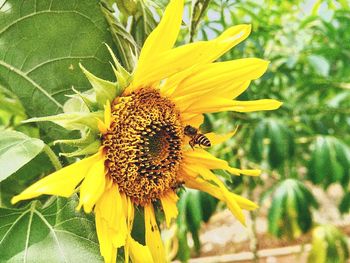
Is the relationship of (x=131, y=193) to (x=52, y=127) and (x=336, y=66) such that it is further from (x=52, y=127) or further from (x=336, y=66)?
(x=336, y=66)

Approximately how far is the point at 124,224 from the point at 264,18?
3.30ft

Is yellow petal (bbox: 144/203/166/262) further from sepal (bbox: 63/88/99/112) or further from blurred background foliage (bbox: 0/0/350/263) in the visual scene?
blurred background foliage (bbox: 0/0/350/263)

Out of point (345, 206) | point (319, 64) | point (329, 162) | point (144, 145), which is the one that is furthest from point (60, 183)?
point (345, 206)

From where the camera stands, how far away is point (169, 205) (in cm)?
57

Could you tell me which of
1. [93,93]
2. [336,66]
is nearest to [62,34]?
[93,93]

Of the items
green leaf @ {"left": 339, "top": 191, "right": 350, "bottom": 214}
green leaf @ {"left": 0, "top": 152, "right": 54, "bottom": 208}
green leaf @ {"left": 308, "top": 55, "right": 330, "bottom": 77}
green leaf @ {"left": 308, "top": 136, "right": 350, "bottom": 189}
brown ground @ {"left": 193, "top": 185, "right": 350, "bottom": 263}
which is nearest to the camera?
green leaf @ {"left": 0, "top": 152, "right": 54, "bottom": 208}

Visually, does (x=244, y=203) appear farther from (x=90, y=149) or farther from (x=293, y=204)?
(x=293, y=204)

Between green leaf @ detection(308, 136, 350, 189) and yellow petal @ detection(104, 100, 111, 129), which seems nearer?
yellow petal @ detection(104, 100, 111, 129)

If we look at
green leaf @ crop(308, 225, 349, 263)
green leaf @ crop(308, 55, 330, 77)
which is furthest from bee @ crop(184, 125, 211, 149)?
green leaf @ crop(308, 225, 349, 263)

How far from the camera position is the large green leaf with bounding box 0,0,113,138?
53cm

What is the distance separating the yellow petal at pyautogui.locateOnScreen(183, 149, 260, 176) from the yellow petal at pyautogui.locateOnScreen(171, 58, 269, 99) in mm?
68

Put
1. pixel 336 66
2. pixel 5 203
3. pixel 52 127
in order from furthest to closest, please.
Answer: pixel 336 66 < pixel 5 203 < pixel 52 127

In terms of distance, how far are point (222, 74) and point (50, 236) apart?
→ 0.21m

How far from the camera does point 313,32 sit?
1.58m
